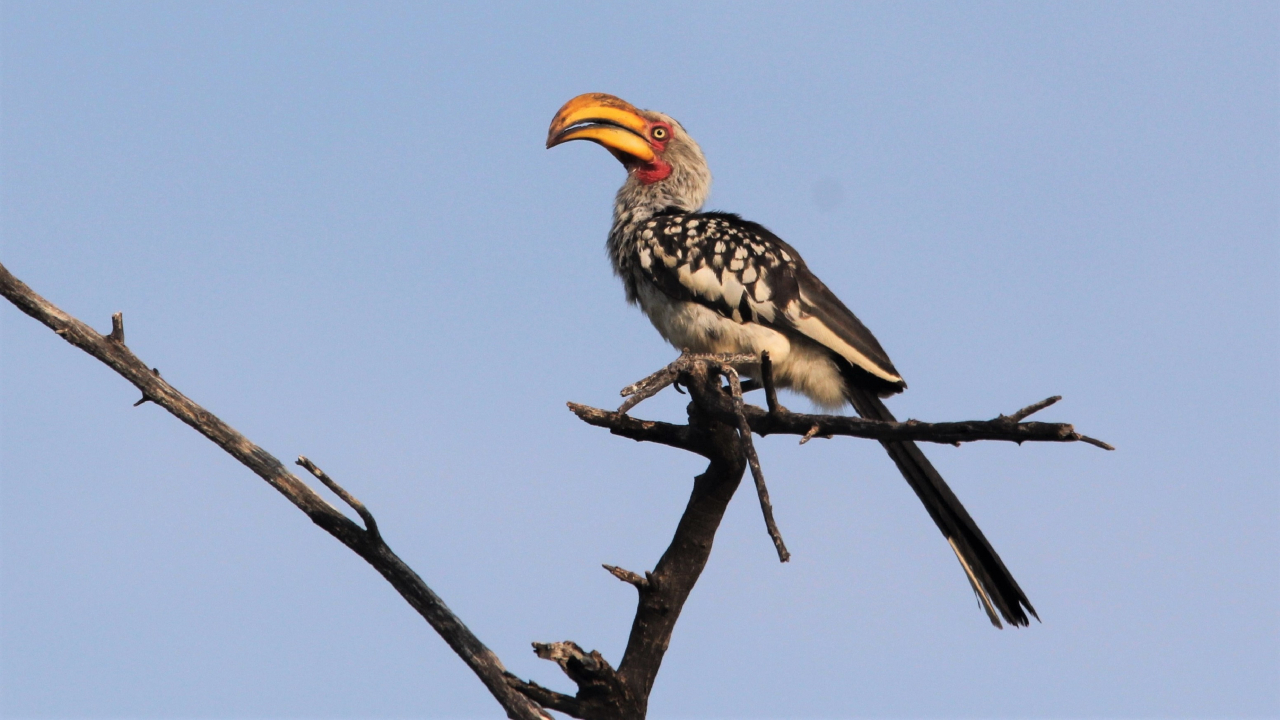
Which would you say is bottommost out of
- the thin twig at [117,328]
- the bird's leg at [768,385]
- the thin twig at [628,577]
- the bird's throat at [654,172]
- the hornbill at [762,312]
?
the thin twig at [628,577]

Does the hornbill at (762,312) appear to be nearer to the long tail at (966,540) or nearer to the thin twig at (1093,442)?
the long tail at (966,540)

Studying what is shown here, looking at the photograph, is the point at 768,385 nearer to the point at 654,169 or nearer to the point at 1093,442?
the point at 1093,442

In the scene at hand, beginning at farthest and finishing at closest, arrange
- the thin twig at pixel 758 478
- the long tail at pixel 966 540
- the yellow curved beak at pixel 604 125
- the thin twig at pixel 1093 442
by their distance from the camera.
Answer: the yellow curved beak at pixel 604 125
the long tail at pixel 966 540
the thin twig at pixel 758 478
the thin twig at pixel 1093 442

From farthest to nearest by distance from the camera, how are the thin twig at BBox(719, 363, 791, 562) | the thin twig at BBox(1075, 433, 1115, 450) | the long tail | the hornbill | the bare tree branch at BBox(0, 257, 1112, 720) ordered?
the hornbill, the long tail, the bare tree branch at BBox(0, 257, 1112, 720), the thin twig at BBox(719, 363, 791, 562), the thin twig at BBox(1075, 433, 1115, 450)

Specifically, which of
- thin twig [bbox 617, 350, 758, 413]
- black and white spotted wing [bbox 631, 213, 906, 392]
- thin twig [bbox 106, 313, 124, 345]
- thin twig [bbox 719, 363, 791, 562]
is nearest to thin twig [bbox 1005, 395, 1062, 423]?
thin twig [bbox 719, 363, 791, 562]

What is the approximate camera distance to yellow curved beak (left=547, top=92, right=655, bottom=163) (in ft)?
17.9

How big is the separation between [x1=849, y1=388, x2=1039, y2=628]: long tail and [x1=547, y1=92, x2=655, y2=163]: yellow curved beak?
7.09 feet

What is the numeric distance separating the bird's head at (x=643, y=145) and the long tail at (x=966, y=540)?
1.96 meters

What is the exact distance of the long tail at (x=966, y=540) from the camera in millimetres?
4156

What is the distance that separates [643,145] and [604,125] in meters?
0.22

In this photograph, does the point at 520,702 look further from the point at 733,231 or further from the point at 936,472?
the point at 733,231

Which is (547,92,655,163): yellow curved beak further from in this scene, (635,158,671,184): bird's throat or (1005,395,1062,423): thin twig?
(1005,395,1062,423): thin twig

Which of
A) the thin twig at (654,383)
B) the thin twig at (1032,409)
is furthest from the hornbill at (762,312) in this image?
the thin twig at (1032,409)

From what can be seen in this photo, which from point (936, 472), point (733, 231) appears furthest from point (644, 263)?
point (936, 472)
